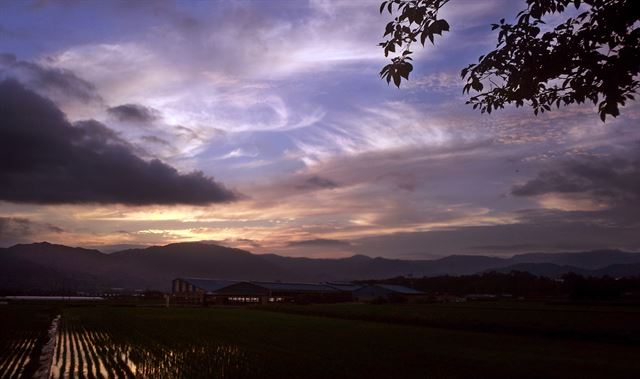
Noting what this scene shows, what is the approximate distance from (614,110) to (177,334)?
129 feet

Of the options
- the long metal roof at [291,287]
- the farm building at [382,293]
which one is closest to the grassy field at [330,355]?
the long metal roof at [291,287]

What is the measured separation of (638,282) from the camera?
99.0 m

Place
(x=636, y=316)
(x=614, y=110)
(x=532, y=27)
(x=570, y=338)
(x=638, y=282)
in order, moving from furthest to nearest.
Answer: (x=638, y=282) < (x=636, y=316) < (x=570, y=338) < (x=532, y=27) < (x=614, y=110)

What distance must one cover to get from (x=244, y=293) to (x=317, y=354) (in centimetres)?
9389

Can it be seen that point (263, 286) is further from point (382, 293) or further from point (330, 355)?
point (330, 355)

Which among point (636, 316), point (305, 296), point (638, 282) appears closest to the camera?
point (636, 316)

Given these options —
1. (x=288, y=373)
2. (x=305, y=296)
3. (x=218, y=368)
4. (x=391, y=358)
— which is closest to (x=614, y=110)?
(x=288, y=373)

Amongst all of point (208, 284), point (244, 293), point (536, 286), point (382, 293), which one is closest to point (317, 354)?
point (244, 293)

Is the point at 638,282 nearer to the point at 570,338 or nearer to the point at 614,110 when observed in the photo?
the point at 570,338

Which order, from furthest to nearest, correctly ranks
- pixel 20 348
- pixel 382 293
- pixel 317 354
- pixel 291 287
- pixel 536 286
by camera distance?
pixel 536 286 → pixel 382 293 → pixel 291 287 → pixel 20 348 → pixel 317 354

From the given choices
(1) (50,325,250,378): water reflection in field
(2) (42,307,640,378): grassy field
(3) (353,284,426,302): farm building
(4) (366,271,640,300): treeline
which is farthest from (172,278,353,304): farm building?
(1) (50,325,250,378): water reflection in field

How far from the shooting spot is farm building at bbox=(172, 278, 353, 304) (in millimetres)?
117625

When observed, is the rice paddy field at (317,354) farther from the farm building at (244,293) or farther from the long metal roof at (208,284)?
the long metal roof at (208,284)

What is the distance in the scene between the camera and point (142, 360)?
27.6 meters
